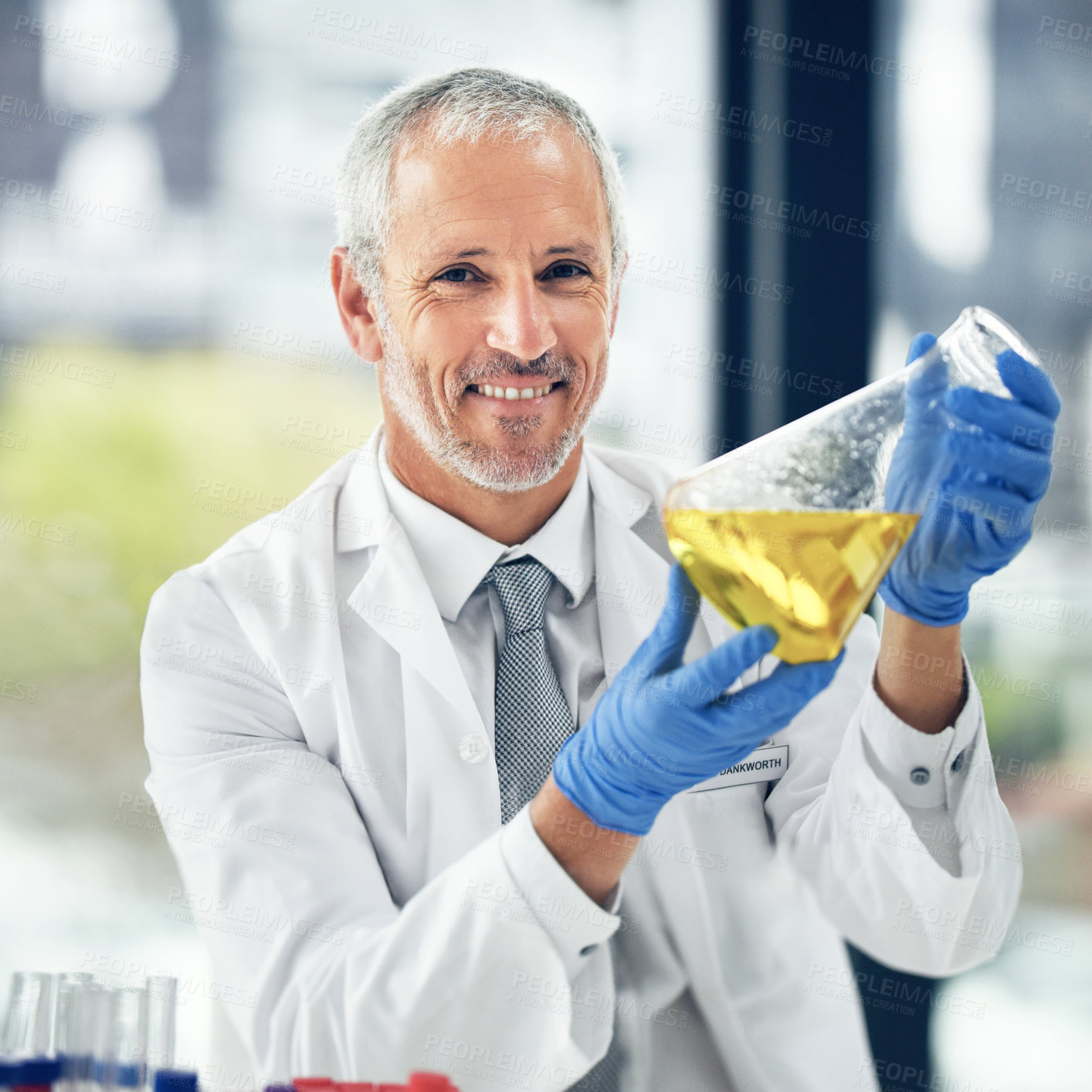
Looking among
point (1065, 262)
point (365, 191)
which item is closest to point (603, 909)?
point (365, 191)

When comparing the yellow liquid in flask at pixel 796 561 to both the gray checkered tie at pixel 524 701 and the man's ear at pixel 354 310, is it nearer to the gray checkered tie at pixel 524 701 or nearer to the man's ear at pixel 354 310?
the gray checkered tie at pixel 524 701

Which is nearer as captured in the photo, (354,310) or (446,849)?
(446,849)

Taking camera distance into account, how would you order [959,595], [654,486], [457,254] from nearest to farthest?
1. [959,595]
2. [457,254]
3. [654,486]

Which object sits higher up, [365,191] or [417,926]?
[365,191]

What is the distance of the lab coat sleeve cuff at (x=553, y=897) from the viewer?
110 centimetres

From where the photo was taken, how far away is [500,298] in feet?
4.66

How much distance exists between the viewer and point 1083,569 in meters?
2.08

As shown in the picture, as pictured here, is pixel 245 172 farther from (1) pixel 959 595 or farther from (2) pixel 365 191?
(1) pixel 959 595

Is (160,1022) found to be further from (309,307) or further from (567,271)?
(309,307)

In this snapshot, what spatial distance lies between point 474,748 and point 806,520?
63 centimetres

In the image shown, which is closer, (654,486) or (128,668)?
(654,486)

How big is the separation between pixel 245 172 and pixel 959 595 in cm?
159

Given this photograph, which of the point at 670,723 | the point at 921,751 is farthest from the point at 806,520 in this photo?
the point at 921,751

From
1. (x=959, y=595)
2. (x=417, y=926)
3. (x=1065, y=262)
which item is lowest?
(x=417, y=926)
